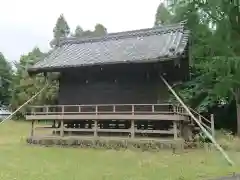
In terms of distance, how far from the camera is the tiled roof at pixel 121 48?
1612 centimetres

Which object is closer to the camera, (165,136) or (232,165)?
(232,165)

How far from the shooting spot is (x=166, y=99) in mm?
16312

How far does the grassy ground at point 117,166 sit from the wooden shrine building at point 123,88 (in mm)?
2532

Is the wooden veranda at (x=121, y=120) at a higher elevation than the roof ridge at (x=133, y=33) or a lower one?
lower

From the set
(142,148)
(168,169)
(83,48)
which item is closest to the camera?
(168,169)

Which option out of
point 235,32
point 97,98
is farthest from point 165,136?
point 235,32

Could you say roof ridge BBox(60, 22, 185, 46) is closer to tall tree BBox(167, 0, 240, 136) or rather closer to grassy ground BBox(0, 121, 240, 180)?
tall tree BBox(167, 0, 240, 136)

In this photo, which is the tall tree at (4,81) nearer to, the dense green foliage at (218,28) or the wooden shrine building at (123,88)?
the wooden shrine building at (123,88)

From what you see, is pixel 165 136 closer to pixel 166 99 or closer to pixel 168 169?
pixel 166 99

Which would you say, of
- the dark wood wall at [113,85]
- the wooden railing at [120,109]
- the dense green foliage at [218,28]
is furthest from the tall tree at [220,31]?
the dark wood wall at [113,85]

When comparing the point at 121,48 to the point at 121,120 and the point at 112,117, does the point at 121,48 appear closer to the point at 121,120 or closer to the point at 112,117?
the point at 121,120

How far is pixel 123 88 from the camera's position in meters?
17.1

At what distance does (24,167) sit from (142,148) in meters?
6.23

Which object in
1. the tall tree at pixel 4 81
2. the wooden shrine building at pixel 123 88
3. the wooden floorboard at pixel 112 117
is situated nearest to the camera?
the wooden floorboard at pixel 112 117
